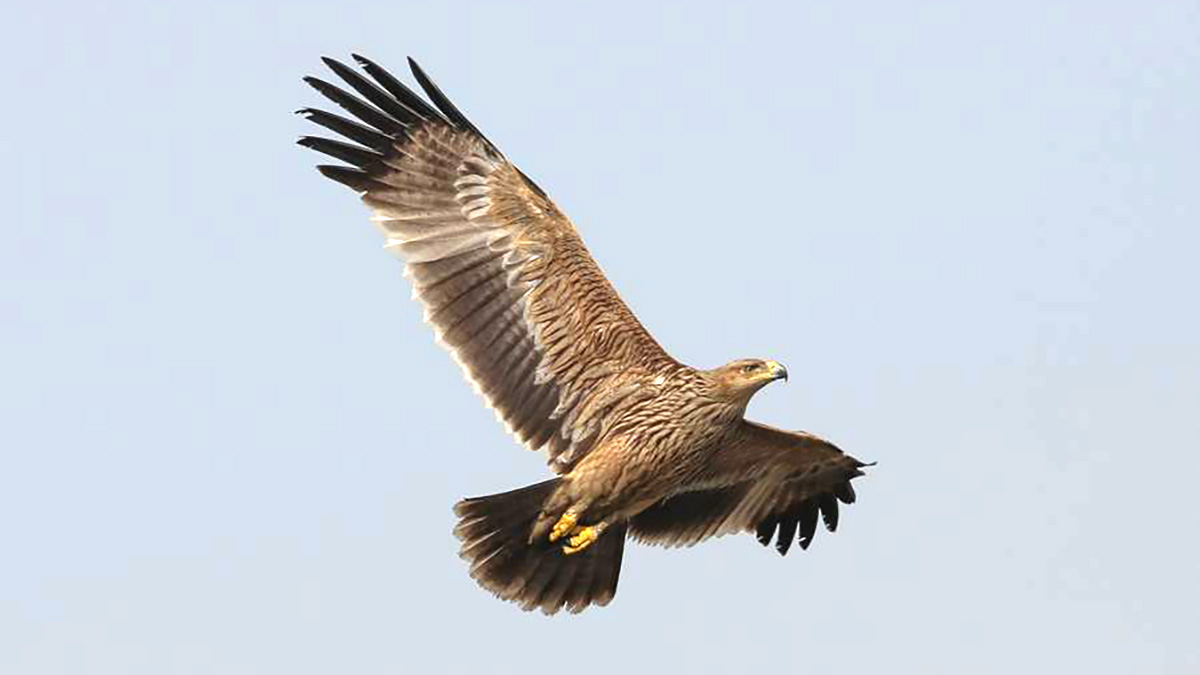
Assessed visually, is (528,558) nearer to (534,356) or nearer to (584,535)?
(584,535)

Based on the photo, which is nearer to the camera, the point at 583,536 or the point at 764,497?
the point at 583,536

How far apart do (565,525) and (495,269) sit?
5.61 ft

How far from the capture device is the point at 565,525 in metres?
16.8

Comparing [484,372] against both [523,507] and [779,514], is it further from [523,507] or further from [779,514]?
[779,514]

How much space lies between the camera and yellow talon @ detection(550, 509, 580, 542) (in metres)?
16.7

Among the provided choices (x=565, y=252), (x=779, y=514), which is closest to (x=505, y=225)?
(x=565, y=252)

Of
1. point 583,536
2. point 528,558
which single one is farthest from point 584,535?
point 528,558

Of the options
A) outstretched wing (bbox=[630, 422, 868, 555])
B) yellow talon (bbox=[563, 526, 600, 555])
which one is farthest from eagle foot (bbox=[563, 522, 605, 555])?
outstretched wing (bbox=[630, 422, 868, 555])

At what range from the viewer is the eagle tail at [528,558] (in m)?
16.8

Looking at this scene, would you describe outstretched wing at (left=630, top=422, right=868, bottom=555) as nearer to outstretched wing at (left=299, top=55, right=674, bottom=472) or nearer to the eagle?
the eagle

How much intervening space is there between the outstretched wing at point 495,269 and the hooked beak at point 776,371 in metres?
0.66

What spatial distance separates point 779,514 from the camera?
60.0ft

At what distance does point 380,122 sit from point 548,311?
1.63 meters

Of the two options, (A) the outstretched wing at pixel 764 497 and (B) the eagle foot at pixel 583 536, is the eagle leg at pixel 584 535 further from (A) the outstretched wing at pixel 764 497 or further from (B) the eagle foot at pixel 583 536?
(A) the outstretched wing at pixel 764 497
